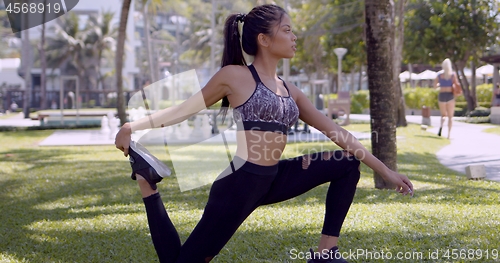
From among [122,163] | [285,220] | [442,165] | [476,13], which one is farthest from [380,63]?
[476,13]

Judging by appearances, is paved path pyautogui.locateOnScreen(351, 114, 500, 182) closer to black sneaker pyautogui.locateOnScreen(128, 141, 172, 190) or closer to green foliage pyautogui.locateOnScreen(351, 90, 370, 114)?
black sneaker pyautogui.locateOnScreen(128, 141, 172, 190)

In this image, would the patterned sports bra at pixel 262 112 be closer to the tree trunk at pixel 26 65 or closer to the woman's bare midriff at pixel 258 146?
the woman's bare midriff at pixel 258 146

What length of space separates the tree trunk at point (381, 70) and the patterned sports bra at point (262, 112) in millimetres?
4129

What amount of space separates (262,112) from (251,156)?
233 mm

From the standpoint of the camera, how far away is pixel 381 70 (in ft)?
23.6

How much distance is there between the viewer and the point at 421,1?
31.7 meters

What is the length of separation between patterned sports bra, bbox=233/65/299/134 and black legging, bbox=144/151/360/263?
0.20 meters

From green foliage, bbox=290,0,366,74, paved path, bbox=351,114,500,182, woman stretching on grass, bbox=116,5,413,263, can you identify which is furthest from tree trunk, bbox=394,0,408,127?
woman stretching on grass, bbox=116,5,413,263

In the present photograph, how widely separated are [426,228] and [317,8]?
1503 inches

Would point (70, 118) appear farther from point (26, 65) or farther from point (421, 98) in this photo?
point (421, 98)

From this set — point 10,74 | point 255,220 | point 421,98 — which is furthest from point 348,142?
point 10,74

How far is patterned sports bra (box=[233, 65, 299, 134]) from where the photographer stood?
326 centimetres

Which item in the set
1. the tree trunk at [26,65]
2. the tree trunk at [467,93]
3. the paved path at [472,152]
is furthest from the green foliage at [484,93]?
the tree trunk at [26,65]

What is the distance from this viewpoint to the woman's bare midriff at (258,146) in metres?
3.26
